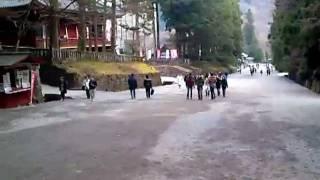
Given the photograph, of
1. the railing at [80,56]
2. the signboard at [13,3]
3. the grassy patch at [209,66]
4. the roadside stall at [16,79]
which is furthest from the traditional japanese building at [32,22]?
the grassy patch at [209,66]

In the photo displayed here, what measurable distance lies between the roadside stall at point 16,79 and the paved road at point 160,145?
11.1ft

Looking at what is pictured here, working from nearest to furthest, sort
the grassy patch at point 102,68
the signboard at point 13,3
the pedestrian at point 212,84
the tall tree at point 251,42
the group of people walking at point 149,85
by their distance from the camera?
the group of people walking at point 149,85
the pedestrian at point 212,84
the grassy patch at point 102,68
the signboard at point 13,3
the tall tree at point 251,42

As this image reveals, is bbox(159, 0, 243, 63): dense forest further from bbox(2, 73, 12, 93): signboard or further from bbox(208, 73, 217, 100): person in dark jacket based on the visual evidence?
bbox(2, 73, 12, 93): signboard

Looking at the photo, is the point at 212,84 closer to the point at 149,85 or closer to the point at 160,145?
the point at 149,85

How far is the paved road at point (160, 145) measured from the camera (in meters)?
11.0

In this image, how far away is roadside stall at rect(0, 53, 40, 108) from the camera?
28297 mm

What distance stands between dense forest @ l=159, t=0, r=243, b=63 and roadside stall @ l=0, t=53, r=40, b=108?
198ft

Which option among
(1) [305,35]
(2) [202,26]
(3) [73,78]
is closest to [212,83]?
(1) [305,35]

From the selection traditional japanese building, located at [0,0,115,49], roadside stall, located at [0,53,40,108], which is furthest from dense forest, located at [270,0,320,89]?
traditional japanese building, located at [0,0,115,49]

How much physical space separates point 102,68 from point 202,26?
4518cm

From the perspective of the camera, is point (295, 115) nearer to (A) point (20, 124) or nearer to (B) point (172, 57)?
(A) point (20, 124)

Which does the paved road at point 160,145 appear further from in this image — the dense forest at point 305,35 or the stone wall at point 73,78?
the stone wall at point 73,78

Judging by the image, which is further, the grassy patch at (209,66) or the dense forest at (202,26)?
the grassy patch at (209,66)

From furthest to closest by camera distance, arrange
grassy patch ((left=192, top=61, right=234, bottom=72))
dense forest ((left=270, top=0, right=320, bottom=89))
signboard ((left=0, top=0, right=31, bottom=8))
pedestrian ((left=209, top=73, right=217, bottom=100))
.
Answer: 1. grassy patch ((left=192, top=61, right=234, bottom=72))
2. signboard ((left=0, top=0, right=31, bottom=8))
3. dense forest ((left=270, top=0, right=320, bottom=89))
4. pedestrian ((left=209, top=73, right=217, bottom=100))
